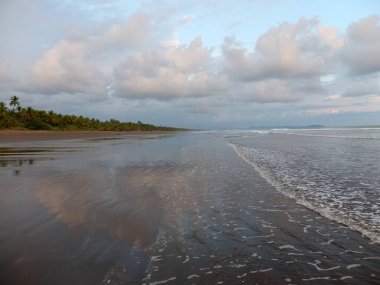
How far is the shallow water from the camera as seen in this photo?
562 cm

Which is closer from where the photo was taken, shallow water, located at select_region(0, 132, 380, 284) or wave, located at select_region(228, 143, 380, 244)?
shallow water, located at select_region(0, 132, 380, 284)

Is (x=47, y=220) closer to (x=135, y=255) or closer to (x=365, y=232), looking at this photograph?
(x=135, y=255)

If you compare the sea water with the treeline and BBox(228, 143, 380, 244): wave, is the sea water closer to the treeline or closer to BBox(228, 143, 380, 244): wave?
BBox(228, 143, 380, 244): wave

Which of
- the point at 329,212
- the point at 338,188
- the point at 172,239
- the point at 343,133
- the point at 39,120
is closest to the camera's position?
the point at 172,239

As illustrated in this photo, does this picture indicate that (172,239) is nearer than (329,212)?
Yes

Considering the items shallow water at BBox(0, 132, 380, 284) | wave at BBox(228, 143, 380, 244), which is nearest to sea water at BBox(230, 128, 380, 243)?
wave at BBox(228, 143, 380, 244)

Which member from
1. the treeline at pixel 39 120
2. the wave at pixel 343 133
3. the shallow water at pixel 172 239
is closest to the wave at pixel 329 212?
the shallow water at pixel 172 239

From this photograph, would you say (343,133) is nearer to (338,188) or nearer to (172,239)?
(338,188)

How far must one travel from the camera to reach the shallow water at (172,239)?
5625 millimetres

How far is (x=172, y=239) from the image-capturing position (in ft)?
24.5

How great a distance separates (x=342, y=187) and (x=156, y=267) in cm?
1023

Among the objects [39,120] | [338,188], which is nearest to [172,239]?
[338,188]

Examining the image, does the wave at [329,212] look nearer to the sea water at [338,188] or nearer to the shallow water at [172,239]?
the sea water at [338,188]

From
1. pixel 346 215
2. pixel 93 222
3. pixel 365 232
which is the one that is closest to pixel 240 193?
pixel 346 215
